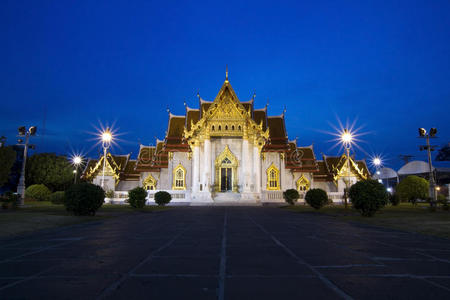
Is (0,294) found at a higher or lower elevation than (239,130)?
lower

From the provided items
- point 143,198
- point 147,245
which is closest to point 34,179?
point 143,198

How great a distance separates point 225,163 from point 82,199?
2177cm

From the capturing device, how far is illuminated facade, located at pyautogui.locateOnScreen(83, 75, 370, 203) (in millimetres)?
34312

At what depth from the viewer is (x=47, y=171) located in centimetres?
5012

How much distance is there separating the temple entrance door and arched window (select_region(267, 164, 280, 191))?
6729 mm

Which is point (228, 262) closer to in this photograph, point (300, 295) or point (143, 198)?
point (300, 295)

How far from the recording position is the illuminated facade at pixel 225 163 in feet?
113

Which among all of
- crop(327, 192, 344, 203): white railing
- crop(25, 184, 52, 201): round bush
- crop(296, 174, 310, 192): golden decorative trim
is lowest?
crop(327, 192, 344, 203): white railing

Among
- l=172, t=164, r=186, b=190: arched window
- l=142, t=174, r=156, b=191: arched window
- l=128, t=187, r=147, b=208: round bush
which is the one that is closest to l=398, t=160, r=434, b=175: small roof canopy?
l=172, t=164, r=186, b=190: arched window

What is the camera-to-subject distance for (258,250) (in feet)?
19.5

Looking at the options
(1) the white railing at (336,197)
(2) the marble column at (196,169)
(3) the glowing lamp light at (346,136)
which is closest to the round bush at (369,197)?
(3) the glowing lamp light at (346,136)

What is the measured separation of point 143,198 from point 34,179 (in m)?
36.6

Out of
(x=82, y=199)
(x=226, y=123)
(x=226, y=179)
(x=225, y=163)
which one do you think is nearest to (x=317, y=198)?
(x=226, y=179)

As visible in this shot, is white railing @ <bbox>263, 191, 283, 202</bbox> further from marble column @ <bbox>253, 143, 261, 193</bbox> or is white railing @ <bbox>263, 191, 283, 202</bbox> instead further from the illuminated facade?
marble column @ <bbox>253, 143, 261, 193</bbox>
